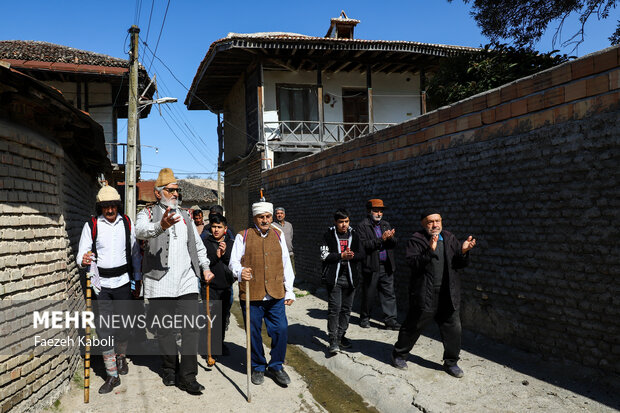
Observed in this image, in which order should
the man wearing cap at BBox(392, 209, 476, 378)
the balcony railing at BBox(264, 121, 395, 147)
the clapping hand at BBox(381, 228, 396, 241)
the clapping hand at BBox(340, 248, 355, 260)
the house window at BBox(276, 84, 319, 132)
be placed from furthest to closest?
the house window at BBox(276, 84, 319, 132) < the balcony railing at BBox(264, 121, 395, 147) < the clapping hand at BBox(381, 228, 396, 241) < the clapping hand at BBox(340, 248, 355, 260) < the man wearing cap at BBox(392, 209, 476, 378)

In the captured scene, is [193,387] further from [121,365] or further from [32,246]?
[32,246]

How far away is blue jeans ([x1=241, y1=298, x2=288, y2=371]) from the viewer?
15.2ft

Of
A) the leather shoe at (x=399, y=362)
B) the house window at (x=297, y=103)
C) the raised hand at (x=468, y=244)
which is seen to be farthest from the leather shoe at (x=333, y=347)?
the house window at (x=297, y=103)

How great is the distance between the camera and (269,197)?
14.4 meters

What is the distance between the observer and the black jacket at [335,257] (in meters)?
5.47

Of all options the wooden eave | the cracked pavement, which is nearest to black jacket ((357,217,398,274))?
the cracked pavement

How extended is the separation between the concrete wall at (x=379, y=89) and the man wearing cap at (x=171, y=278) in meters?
14.0

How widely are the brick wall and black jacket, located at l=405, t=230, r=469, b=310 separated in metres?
0.94

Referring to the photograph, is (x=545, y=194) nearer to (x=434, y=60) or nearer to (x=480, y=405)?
(x=480, y=405)

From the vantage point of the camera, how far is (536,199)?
4.77 meters

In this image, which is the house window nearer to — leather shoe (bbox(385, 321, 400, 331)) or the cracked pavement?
leather shoe (bbox(385, 321, 400, 331))

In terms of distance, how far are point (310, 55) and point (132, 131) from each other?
286 inches

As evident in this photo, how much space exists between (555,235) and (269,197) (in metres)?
10.5

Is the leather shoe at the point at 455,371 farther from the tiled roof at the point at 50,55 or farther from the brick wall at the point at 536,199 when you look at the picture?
the tiled roof at the point at 50,55
